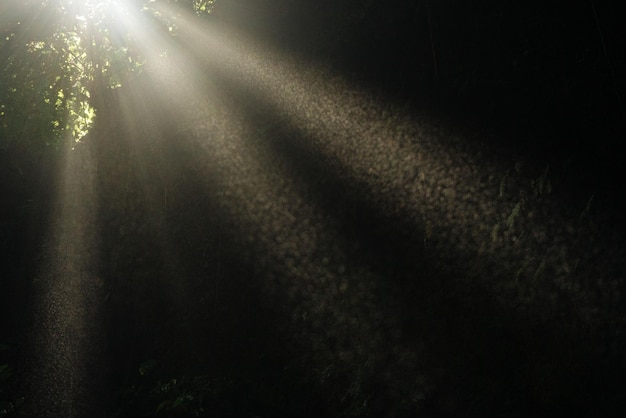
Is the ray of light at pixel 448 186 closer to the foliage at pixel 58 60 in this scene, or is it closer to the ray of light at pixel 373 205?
the ray of light at pixel 373 205

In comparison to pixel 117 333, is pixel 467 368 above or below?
above

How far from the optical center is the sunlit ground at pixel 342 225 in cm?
266

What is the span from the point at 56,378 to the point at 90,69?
3349 millimetres

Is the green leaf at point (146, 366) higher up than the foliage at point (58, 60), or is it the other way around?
the foliage at point (58, 60)

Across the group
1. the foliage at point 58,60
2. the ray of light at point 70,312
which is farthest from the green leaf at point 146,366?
the foliage at point 58,60

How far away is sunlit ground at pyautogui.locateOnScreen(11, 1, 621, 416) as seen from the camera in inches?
105

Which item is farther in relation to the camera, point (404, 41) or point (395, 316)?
point (404, 41)

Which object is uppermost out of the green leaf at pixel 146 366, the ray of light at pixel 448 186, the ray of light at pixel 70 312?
the ray of light at pixel 448 186

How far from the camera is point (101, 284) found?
4594 mm

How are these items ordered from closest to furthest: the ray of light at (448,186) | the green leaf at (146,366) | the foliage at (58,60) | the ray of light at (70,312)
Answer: the ray of light at (448,186)
the green leaf at (146,366)
the ray of light at (70,312)
the foliage at (58,60)

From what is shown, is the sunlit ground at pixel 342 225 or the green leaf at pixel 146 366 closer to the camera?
the sunlit ground at pixel 342 225

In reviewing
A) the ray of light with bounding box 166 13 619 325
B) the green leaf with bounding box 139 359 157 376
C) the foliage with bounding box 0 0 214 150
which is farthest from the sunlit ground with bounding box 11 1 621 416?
the green leaf with bounding box 139 359 157 376

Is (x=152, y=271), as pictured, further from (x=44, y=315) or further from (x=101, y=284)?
(x=44, y=315)

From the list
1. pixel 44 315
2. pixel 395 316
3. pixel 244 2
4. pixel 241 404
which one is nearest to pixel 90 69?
pixel 244 2
